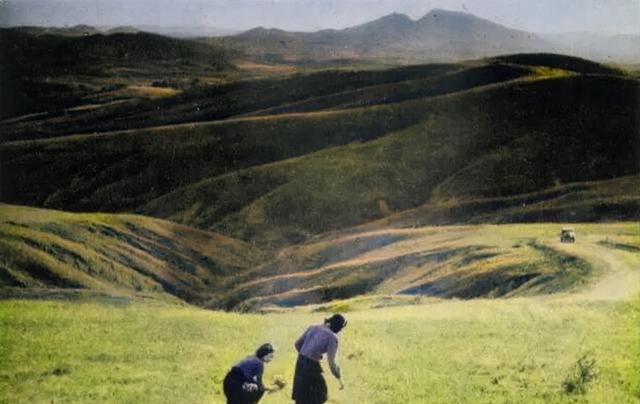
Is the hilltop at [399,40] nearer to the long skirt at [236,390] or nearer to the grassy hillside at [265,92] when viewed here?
the grassy hillside at [265,92]

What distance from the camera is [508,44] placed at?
2528 cm

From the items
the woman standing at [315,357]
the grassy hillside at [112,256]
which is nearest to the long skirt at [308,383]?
the woman standing at [315,357]

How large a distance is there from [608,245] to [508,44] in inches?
250

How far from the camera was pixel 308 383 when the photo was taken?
13820 millimetres

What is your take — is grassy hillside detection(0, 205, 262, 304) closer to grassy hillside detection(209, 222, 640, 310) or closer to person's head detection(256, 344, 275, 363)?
grassy hillside detection(209, 222, 640, 310)

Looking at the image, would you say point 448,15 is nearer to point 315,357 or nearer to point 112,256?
point 112,256

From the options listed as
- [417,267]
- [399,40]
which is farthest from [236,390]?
[399,40]

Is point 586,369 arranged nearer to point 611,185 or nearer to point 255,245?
point 255,245

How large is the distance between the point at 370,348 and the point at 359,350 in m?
0.24

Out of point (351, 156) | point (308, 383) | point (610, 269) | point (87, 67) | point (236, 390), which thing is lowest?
point (610, 269)

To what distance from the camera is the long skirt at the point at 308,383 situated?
13758 mm

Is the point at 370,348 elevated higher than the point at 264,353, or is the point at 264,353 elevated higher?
the point at 264,353

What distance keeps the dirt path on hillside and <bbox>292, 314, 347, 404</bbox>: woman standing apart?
1010 centimetres

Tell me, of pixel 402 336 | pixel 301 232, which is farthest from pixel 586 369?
pixel 301 232
